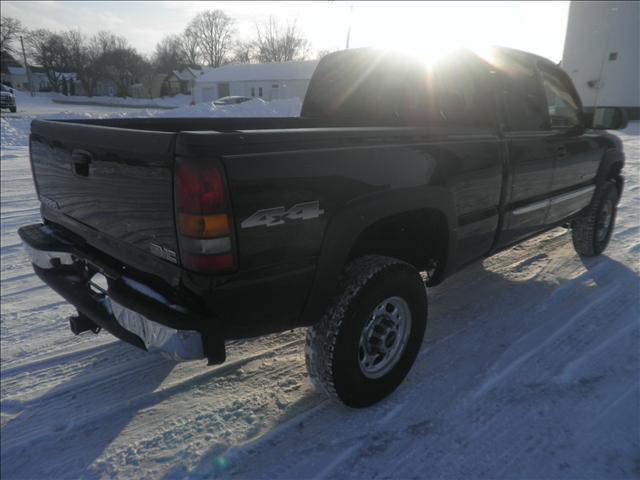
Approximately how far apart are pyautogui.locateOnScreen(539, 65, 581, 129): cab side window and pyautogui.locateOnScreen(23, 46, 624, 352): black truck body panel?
0.97 meters

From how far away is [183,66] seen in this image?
238 ft

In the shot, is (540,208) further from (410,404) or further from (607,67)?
(607,67)

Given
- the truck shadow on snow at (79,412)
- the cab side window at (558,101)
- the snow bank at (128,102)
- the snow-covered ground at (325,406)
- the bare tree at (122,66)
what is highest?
the bare tree at (122,66)

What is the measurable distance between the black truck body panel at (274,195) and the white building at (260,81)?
3829 centimetres

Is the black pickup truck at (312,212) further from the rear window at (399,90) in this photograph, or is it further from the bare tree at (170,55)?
the bare tree at (170,55)

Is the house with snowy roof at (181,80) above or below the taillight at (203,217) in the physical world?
above

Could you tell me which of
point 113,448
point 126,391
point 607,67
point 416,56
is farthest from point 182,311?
point 607,67

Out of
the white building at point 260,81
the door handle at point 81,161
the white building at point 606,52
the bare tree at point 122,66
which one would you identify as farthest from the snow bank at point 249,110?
the bare tree at point 122,66

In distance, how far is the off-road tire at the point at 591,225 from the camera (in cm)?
462

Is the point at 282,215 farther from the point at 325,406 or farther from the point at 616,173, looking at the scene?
the point at 616,173

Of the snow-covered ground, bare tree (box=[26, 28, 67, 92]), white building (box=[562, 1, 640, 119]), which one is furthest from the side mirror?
bare tree (box=[26, 28, 67, 92])

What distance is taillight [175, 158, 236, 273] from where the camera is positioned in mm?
1720

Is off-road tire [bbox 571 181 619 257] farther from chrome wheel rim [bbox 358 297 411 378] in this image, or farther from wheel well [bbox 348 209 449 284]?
chrome wheel rim [bbox 358 297 411 378]

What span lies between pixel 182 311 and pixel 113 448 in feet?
2.88
